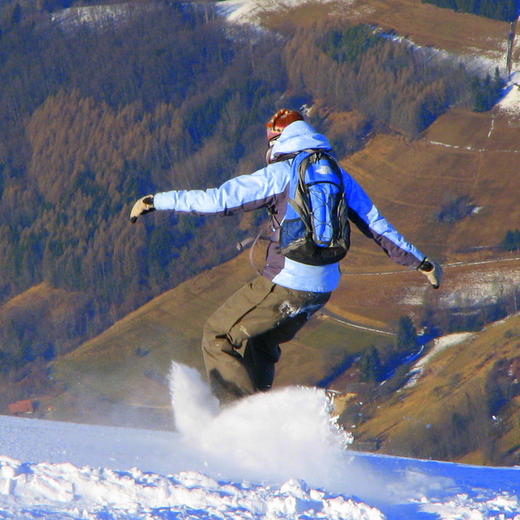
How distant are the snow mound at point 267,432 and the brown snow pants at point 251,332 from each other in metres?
0.14

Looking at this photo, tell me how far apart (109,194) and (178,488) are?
27.7 meters

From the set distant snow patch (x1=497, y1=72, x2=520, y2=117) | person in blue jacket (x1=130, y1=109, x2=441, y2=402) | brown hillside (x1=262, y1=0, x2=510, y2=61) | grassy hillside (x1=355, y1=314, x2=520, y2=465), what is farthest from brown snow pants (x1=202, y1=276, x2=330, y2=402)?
brown hillside (x1=262, y1=0, x2=510, y2=61)

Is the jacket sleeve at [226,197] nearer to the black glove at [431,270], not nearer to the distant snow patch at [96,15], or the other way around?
the black glove at [431,270]

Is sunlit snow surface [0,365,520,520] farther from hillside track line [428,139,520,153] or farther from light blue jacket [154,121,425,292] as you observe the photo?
hillside track line [428,139,520,153]

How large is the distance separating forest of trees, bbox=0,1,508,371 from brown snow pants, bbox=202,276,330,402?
69.1ft

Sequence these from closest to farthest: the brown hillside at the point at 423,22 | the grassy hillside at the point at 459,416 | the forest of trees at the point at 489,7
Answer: the grassy hillside at the point at 459,416 → the brown hillside at the point at 423,22 → the forest of trees at the point at 489,7

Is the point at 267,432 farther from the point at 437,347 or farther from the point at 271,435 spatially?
the point at 437,347

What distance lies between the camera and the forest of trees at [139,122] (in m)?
27.4

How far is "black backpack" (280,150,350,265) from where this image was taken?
169 inches

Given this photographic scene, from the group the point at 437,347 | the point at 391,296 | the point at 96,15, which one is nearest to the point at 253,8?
the point at 96,15

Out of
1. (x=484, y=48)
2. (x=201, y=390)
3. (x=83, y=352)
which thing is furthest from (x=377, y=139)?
(x=201, y=390)

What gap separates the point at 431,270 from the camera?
477 centimetres

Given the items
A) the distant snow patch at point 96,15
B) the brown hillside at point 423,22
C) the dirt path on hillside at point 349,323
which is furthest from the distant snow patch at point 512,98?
the distant snow patch at point 96,15

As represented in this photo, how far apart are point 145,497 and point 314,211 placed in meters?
1.61
